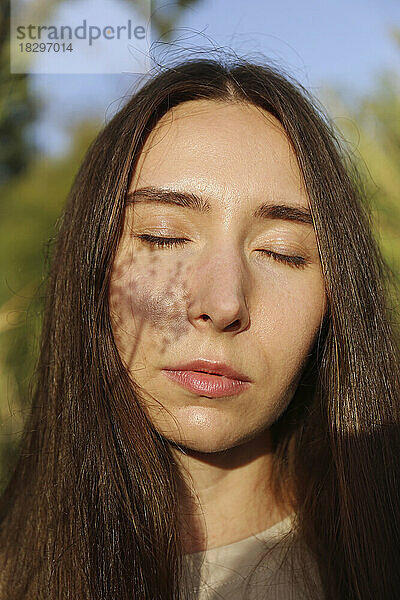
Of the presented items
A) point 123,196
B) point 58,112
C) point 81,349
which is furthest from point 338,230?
point 58,112

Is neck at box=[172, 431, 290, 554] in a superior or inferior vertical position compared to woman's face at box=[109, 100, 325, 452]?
inferior

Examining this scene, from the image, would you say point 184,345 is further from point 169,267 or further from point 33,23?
point 33,23

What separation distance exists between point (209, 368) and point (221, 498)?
0.36 metres

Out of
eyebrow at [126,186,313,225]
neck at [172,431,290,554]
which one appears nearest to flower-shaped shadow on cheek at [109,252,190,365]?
eyebrow at [126,186,313,225]

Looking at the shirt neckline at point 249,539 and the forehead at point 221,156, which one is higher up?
the forehead at point 221,156

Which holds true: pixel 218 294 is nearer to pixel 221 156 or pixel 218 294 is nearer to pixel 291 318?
pixel 291 318

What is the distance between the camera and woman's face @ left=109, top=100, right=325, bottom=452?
1.29m

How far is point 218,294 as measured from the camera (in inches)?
49.2

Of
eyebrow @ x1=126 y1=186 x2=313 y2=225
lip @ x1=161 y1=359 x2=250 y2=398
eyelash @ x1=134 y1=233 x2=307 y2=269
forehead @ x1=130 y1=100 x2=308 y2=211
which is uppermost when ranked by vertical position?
forehead @ x1=130 y1=100 x2=308 y2=211

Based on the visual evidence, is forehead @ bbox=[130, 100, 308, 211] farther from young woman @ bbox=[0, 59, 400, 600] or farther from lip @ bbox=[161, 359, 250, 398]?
lip @ bbox=[161, 359, 250, 398]

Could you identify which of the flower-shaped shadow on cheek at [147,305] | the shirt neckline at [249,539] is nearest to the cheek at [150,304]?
the flower-shaped shadow on cheek at [147,305]

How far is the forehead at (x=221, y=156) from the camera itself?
1326 millimetres

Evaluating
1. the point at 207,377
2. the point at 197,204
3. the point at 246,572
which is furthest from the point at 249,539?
the point at 197,204

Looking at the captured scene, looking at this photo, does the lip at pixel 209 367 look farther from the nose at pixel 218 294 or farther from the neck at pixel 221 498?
the neck at pixel 221 498
